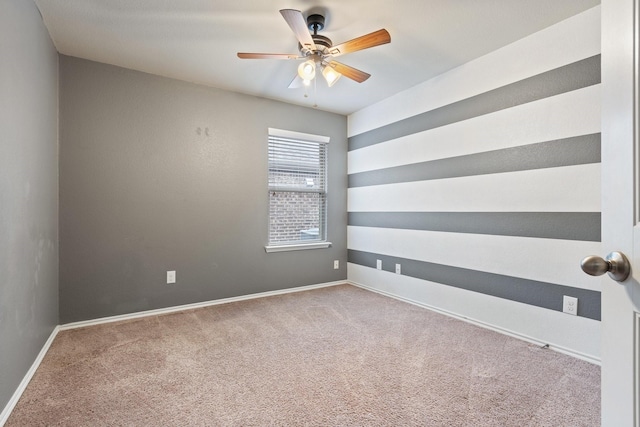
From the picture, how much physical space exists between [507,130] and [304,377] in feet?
8.25

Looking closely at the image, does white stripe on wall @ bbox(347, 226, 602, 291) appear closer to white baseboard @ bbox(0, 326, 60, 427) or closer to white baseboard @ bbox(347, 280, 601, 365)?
white baseboard @ bbox(347, 280, 601, 365)

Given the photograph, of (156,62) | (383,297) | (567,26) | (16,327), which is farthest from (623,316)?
(156,62)

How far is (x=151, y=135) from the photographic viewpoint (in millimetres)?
3090

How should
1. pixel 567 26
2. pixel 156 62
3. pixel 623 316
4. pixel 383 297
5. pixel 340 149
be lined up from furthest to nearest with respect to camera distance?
pixel 340 149 < pixel 383 297 < pixel 156 62 < pixel 567 26 < pixel 623 316

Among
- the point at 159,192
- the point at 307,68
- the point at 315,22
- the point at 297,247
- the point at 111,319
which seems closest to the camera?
the point at 315,22

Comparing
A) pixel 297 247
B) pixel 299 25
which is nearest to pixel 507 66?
pixel 299 25

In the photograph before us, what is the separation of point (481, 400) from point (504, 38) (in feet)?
8.65

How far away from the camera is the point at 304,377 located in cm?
192

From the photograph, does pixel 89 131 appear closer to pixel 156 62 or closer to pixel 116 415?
pixel 156 62

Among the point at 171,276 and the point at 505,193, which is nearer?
the point at 505,193

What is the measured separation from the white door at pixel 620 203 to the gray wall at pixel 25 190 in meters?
2.46

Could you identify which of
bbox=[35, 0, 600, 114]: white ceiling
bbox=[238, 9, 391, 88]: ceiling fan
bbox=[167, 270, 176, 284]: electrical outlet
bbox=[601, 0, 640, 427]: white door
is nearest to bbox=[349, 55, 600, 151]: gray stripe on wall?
bbox=[35, 0, 600, 114]: white ceiling

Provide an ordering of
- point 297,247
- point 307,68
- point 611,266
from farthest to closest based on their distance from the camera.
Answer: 1. point 297,247
2. point 307,68
3. point 611,266

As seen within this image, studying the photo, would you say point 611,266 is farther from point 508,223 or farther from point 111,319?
point 111,319
